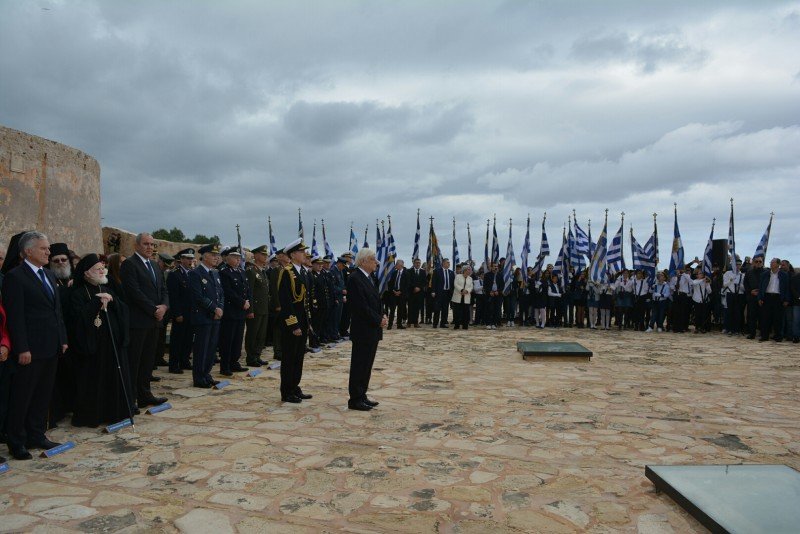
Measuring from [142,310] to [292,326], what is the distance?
178cm

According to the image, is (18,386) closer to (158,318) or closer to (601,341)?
(158,318)

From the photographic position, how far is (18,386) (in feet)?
16.1

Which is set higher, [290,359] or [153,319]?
[153,319]

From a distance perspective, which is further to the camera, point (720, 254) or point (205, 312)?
point (720, 254)

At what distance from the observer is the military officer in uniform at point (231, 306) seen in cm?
888

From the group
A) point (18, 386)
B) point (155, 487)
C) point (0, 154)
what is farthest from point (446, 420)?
point (0, 154)

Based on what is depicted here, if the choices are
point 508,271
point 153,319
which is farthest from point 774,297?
point 153,319

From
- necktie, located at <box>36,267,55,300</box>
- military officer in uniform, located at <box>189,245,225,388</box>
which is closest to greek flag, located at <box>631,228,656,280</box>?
military officer in uniform, located at <box>189,245,225,388</box>

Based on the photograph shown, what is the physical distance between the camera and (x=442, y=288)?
18.0m

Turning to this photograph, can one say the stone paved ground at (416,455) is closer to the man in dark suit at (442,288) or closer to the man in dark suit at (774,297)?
the man in dark suit at (774,297)

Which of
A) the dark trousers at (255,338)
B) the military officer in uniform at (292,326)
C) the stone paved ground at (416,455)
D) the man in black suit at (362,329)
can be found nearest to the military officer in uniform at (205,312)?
the stone paved ground at (416,455)

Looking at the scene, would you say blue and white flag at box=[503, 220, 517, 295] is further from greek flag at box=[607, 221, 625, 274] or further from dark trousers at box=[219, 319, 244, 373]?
dark trousers at box=[219, 319, 244, 373]

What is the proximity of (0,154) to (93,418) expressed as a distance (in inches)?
252

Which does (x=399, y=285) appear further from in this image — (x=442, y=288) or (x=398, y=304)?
(x=442, y=288)
